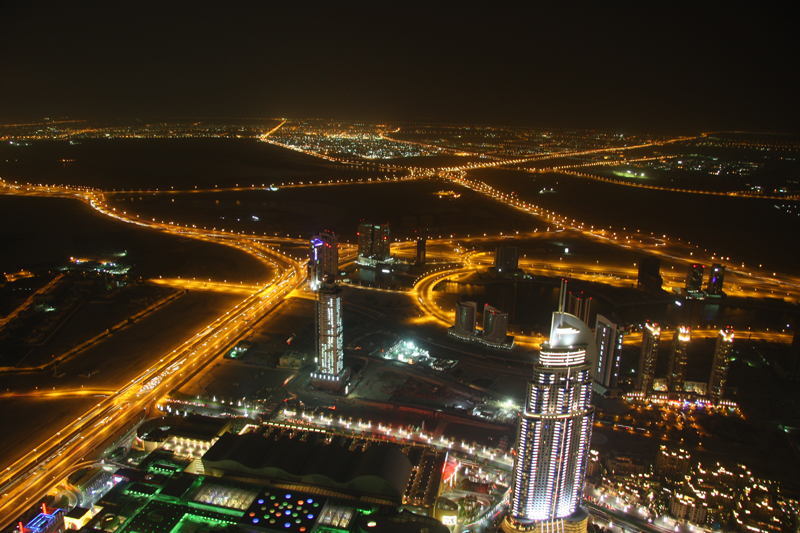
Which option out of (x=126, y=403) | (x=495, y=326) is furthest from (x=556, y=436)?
(x=126, y=403)

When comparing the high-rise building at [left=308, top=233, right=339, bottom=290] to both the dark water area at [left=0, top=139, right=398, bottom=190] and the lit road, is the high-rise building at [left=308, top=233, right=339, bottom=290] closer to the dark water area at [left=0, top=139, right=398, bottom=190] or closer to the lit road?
the lit road

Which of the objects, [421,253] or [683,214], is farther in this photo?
[683,214]

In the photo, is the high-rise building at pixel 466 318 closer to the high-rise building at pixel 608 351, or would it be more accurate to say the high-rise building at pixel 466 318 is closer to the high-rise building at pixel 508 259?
the high-rise building at pixel 608 351

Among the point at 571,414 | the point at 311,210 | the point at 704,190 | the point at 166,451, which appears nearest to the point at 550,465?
the point at 571,414

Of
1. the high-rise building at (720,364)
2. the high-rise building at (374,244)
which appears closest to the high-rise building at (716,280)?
the high-rise building at (720,364)

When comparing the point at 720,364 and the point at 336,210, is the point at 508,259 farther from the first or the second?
the point at 336,210

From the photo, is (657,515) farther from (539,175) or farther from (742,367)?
(539,175)

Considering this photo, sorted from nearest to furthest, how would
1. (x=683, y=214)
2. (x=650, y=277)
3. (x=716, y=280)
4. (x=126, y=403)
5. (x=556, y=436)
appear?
(x=556, y=436), (x=126, y=403), (x=716, y=280), (x=650, y=277), (x=683, y=214)
